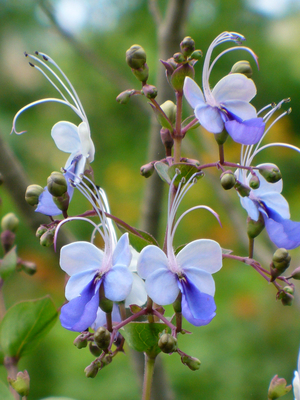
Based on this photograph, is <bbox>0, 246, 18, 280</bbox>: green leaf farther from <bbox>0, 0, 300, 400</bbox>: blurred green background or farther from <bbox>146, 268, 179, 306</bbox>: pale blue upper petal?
<bbox>0, 0, 300, 400</bbox>: blurred green background

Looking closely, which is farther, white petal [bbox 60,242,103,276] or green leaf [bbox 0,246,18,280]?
green leaf [bbox 0,246,18,280]

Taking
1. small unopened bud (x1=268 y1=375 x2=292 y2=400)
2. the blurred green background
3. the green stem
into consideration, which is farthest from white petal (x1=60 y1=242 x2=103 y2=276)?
the blurred green background

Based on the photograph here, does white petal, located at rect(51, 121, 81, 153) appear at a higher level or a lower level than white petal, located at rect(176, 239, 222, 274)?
higher

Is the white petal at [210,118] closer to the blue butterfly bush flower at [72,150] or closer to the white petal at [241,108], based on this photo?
the white petal at [241,108]

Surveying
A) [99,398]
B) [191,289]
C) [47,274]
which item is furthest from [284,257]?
[47,274]

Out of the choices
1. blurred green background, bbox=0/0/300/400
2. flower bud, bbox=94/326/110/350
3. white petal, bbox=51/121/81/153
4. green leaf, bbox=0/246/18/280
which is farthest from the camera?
blurred green background, bbox=0/0/300/400

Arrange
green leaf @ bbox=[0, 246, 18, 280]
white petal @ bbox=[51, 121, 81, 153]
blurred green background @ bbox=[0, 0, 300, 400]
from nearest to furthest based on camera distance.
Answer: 1. white petal @ bbox=[51, 121, 81, 153]
2. green leaf @ bbox=[0, 246, 18, 280]
3. blurred green background @ bbox=[0, 0, 300, 400]

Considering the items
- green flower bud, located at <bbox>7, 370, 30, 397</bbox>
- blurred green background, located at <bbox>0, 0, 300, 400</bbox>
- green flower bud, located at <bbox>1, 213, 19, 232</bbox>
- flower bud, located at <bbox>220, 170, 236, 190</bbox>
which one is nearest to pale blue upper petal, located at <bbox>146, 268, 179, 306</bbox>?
flower bud, located at <bbox>220, 170, 236, 190</bbox>
